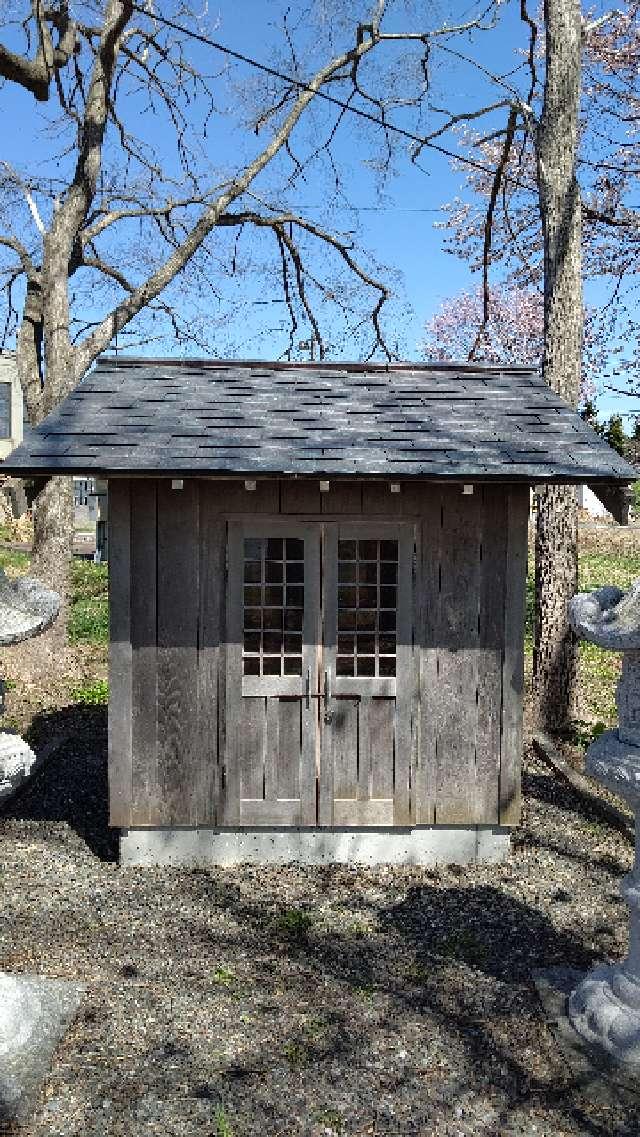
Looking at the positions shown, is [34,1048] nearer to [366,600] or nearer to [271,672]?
[271,672]

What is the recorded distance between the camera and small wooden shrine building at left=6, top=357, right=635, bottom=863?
525 centimetres

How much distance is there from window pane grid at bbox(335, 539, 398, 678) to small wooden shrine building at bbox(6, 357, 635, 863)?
0.01m

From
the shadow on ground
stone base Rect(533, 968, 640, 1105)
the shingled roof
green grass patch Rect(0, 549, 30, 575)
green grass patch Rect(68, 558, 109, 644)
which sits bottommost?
stone base Rect(533, 968, 640, 1105)

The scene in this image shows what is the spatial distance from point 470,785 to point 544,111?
707 cm

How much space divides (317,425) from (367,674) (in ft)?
5.76

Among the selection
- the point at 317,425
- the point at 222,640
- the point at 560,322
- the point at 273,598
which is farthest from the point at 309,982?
the point at 560,322

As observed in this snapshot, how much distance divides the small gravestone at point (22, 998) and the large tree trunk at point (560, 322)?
5.74m

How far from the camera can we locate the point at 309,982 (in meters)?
4.19

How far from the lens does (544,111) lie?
27.5 ft

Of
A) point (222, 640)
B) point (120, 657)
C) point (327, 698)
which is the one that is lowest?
point (327, 698)

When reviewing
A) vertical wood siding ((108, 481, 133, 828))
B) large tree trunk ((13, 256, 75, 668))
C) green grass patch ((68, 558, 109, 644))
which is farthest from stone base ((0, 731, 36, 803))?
green grass patch ((68, 558, 109, 644))

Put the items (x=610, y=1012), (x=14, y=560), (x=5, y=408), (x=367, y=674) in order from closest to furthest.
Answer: (x=610, y=1012)
(x=367, y=674)
(x=14, y=560)
(x=5, y=408)

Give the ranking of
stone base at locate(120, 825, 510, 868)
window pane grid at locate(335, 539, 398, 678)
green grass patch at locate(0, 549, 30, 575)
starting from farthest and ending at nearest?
green grass patch at locate(0, 549, 30, 575) → stone base at locate(120, 825, 510, 868) → window pane grid at locate(335, 539, 398, 678)

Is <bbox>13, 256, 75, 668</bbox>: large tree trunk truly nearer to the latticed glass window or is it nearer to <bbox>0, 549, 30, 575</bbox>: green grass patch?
<bbox>0, 549, 30, 575</bbox>: green grass patch
